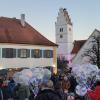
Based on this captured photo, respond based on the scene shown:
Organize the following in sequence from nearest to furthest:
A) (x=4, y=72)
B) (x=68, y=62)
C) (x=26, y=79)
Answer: (x=26, y=79) → (x=4, y=72) → (x=68, y=62)

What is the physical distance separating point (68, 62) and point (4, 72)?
44.8 m

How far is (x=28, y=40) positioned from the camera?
53.7 meters

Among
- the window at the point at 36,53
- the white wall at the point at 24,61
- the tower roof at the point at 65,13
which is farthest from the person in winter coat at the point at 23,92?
the tower roof at the point at 65,13

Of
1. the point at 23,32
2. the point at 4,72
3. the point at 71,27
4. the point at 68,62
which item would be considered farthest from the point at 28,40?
the point at 71,27

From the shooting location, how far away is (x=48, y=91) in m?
7.72

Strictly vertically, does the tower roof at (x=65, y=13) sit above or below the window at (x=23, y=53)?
above

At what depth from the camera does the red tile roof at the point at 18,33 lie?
5166 cm

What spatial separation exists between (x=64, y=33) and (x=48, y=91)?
95505 mm

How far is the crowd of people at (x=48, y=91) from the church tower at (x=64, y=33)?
77.1 metres

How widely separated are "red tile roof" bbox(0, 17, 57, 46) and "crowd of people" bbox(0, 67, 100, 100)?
3104cm

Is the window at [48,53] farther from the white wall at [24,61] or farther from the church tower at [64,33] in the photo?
the church tower at [64,33]

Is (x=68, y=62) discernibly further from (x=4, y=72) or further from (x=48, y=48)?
(x=4, y=72)

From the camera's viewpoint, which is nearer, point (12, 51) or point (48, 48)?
point (12, 51)

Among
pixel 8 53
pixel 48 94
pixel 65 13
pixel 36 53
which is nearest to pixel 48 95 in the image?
pixel 48 94
